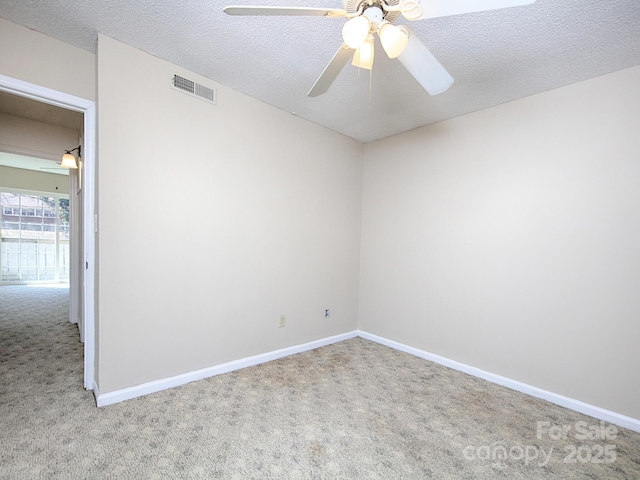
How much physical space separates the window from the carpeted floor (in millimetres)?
5647

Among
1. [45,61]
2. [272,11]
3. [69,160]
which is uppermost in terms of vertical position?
[45,61]

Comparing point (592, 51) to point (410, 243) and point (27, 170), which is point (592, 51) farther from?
point (27, 170)

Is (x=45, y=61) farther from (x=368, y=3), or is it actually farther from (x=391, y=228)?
(x=391, y=228)

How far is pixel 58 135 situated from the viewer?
12.2 feet

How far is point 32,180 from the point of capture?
6461 mm

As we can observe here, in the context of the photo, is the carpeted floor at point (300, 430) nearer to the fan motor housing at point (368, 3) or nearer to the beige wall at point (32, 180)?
the fan motor housing at point (368, 3)

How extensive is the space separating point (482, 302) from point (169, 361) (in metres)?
2.78

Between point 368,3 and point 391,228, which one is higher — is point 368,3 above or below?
above

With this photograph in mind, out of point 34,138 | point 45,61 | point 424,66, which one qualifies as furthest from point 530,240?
point 34,138

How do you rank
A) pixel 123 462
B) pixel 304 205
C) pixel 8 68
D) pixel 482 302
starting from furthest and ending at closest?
pixel 304 205
pixel 482 302
pixel 8 68
pixel 123 462

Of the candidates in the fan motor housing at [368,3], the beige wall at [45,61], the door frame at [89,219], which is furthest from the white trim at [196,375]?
the fan motor housing at [368,3]

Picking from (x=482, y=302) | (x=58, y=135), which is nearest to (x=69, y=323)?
(x=58, y=135)

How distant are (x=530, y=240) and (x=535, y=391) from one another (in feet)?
4.05

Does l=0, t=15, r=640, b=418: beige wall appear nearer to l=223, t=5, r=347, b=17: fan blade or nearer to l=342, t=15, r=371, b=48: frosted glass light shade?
l=223, t=5, r=347, b=17: fan blade
